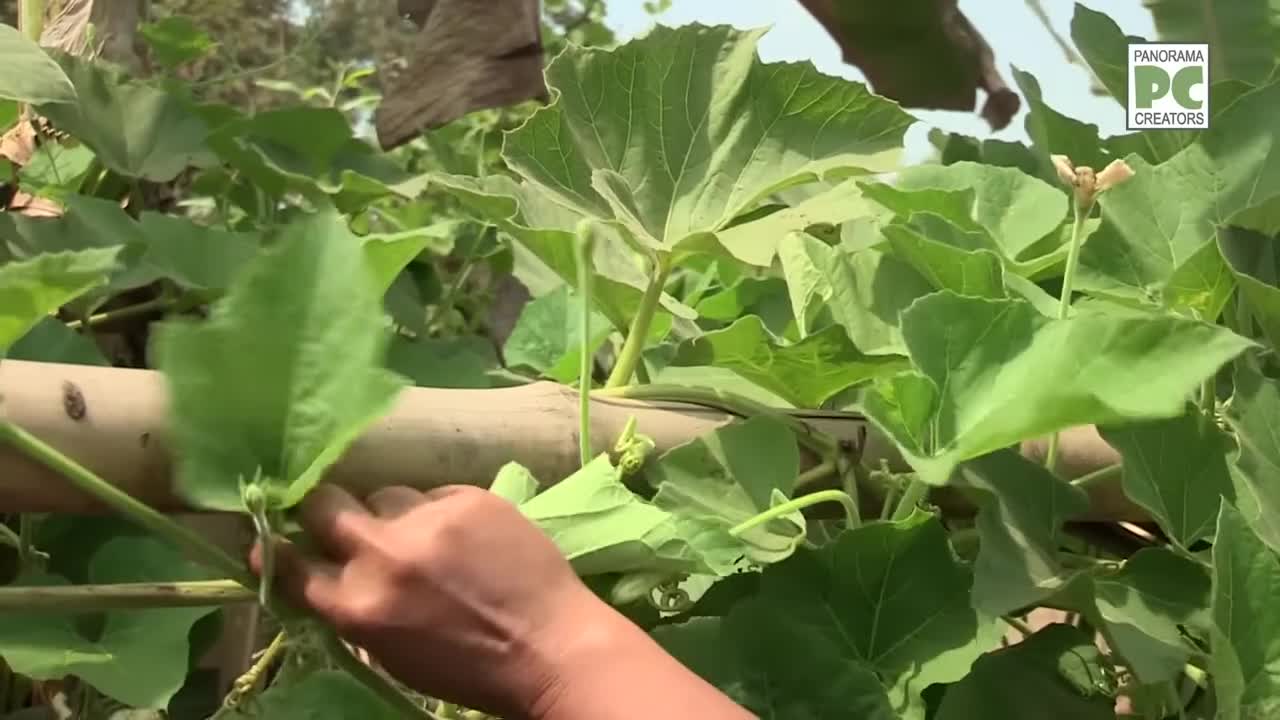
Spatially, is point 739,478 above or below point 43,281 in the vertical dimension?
below

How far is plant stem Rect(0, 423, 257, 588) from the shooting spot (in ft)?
0.63

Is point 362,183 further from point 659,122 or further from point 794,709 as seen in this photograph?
point 794,709

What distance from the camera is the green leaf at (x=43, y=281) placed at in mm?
183

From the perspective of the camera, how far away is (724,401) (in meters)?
0.31

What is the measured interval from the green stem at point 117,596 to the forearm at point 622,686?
0.07 metres

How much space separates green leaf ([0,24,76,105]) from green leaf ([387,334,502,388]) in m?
0.16

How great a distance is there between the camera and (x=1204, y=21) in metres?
0.43

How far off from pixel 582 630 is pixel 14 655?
17 centimetres

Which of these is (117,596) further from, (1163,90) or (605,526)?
(1163,90)

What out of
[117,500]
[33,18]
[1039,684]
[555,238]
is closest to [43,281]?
[117,500]

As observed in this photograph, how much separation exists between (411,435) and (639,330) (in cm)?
11

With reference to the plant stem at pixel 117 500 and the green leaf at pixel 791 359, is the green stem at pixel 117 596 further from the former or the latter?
the green leaf at pixel 791 359

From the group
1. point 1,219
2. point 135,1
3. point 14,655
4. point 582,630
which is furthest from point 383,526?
point 135,1

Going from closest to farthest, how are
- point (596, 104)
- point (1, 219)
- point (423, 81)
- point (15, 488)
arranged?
point (15, 488) → point (596, 104) → point (1, 219) → point (423, 81)
